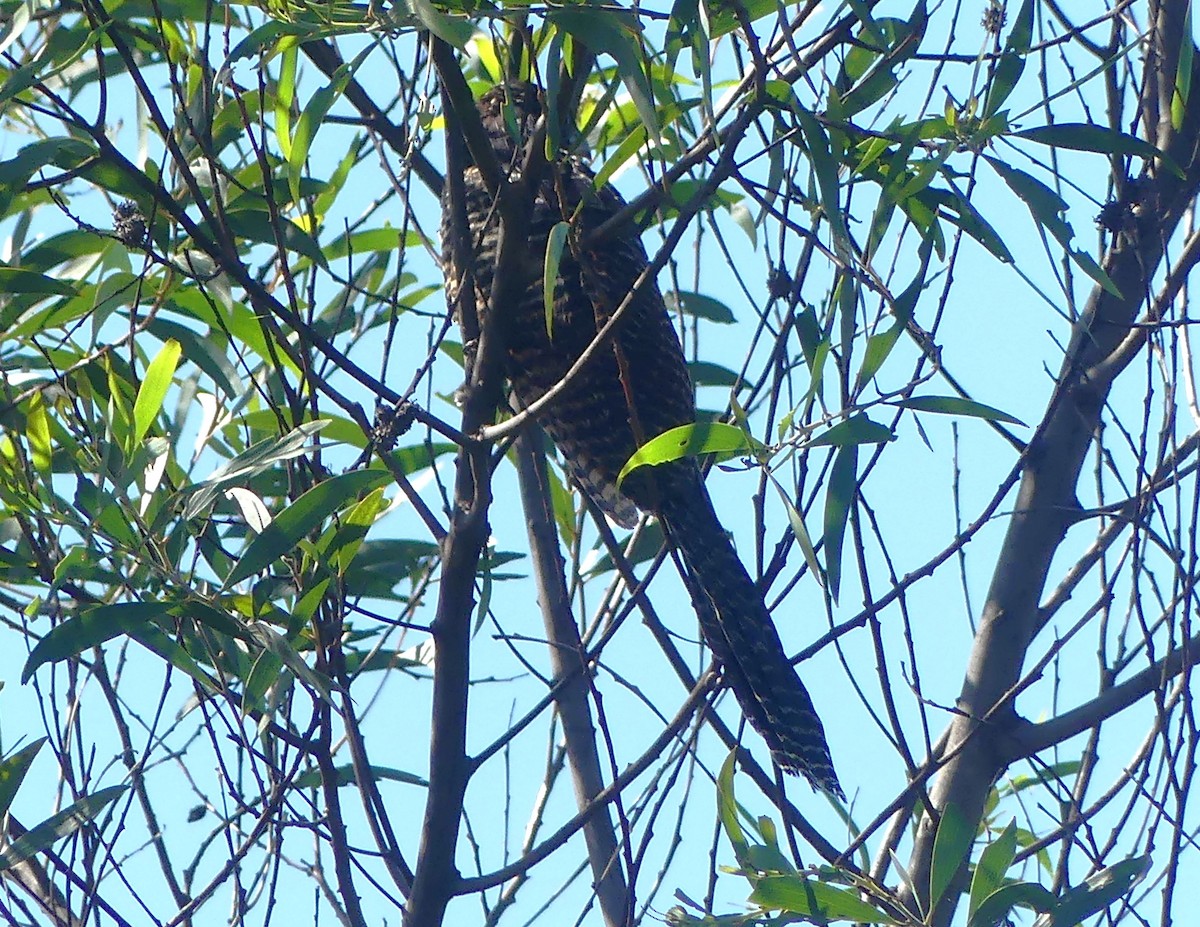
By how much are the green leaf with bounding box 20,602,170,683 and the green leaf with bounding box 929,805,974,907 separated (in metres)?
0.89

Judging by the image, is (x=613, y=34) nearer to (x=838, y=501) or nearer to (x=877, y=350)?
(x=877, y=350)

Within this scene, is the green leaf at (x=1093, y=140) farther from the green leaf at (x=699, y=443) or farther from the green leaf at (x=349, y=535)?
the green leaf at (x=349, y=535)

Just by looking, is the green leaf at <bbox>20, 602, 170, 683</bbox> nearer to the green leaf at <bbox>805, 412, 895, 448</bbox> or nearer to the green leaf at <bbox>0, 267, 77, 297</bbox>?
the green leaf at <bbox>0, 267, 77, 297</bbox>

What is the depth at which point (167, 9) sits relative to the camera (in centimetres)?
178

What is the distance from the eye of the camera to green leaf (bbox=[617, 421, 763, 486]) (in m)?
1.42

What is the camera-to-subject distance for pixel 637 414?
2.17 m

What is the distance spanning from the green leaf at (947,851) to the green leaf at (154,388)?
1003mm

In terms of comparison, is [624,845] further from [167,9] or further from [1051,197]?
[167,9]

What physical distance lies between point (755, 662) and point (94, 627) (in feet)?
3.24

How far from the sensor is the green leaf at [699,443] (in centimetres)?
142

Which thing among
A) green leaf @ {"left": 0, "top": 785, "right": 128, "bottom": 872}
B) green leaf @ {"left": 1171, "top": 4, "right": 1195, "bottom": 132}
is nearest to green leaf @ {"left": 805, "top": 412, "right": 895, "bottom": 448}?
green leaf @ {"left": 1171, "top": 4, "right": 1195, "bottom": 132}

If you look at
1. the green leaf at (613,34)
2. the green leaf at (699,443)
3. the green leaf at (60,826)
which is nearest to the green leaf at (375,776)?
the green leaf at (60,826)

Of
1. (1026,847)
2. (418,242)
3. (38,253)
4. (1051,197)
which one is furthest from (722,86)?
(1026,847)

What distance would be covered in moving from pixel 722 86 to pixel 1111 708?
104 centimetres
